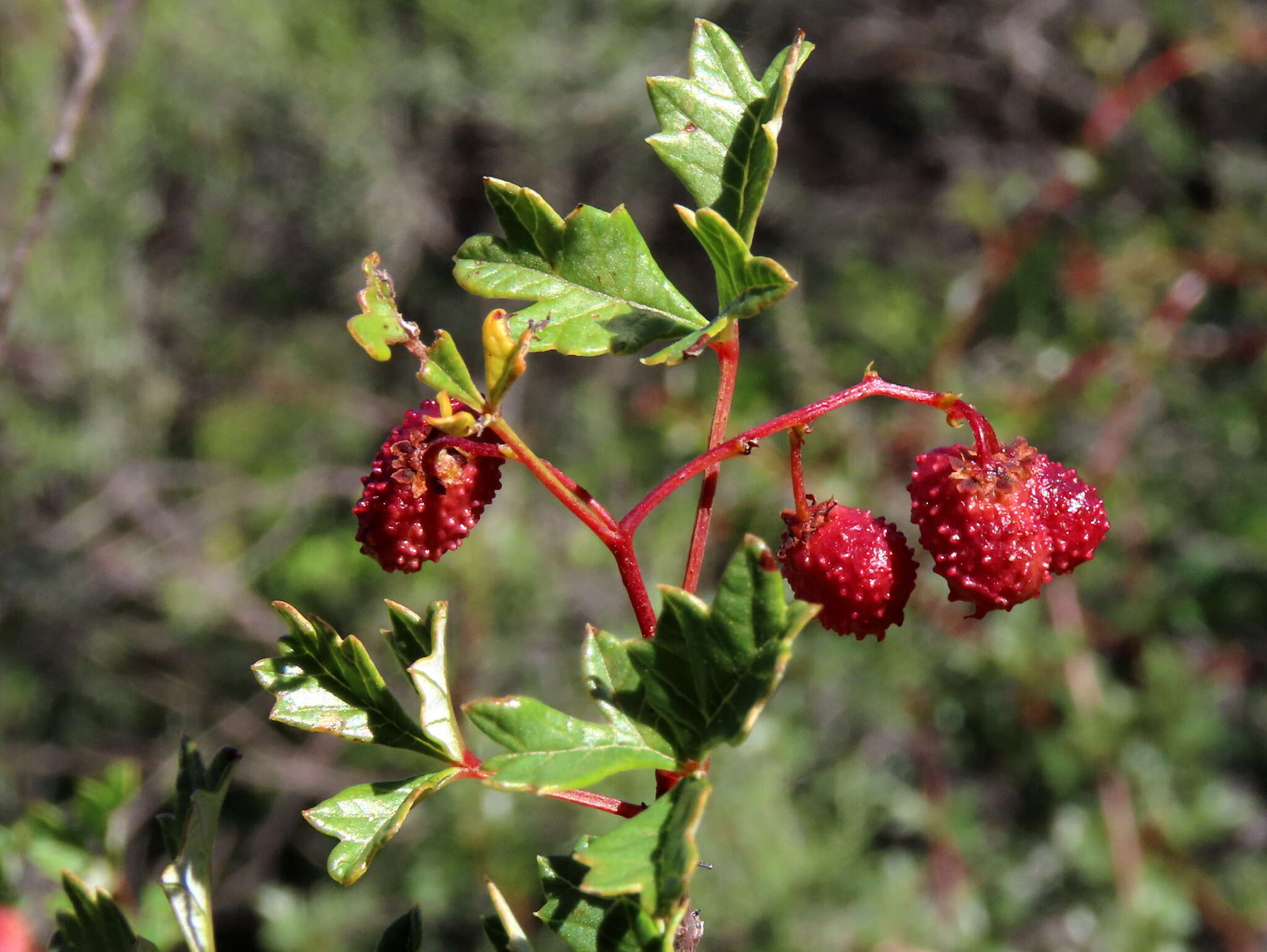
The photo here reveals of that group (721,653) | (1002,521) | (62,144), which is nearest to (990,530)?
(1002,521)

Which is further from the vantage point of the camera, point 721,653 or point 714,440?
point 714,440

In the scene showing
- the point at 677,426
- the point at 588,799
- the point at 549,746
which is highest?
the point at 549,746

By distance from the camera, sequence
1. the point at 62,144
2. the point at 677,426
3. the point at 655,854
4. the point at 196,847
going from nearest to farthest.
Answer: the point at 655,854, the point at 196,847, the point at 62,144, the point at 677,426

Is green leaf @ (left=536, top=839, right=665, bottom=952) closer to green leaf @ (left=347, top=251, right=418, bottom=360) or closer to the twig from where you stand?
green leaf @ (left=347, top=251, right=418, bottom=360)

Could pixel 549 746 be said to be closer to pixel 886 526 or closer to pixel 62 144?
pixel 886 526

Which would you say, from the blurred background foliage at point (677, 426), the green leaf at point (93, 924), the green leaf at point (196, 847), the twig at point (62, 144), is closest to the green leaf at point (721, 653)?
the green leaf at point (196, 847)

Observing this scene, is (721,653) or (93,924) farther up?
(721,653)

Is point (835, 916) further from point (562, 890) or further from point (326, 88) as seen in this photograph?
point (326, 88)
